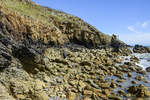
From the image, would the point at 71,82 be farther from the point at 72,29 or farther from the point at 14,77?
the point at 72,29

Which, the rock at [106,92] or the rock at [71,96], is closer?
the rock at [71,96]

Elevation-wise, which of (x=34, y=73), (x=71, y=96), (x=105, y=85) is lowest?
(x=71, y=96)

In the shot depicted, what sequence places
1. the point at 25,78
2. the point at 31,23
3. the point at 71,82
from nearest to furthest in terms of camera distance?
the point at 25,78, the point at 71,82, the point at 31,23

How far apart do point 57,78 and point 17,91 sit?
204 inches

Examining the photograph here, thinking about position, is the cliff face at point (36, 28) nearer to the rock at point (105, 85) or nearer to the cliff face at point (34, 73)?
the cliff face at point (34, 73)

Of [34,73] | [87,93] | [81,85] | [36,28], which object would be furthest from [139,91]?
[36,28]

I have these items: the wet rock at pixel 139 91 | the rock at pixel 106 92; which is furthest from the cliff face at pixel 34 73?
the wet rock at pixel 139 91

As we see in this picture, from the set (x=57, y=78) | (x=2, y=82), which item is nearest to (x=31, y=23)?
(x=57, y=78)

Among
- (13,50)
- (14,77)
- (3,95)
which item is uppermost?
(13,50)

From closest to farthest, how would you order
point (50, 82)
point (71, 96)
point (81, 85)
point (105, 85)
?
point (71, 96) → point (50, 82) → point (81, 85) → point (105, 85)

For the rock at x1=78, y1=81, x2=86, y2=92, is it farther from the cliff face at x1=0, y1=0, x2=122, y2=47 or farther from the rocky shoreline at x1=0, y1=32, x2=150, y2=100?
the cliff face at x1=0, y1=0, x2=122, y2=47

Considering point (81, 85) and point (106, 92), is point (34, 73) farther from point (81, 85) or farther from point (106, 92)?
point (106, 92)

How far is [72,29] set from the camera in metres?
39.8

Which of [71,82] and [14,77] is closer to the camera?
[14,77]
